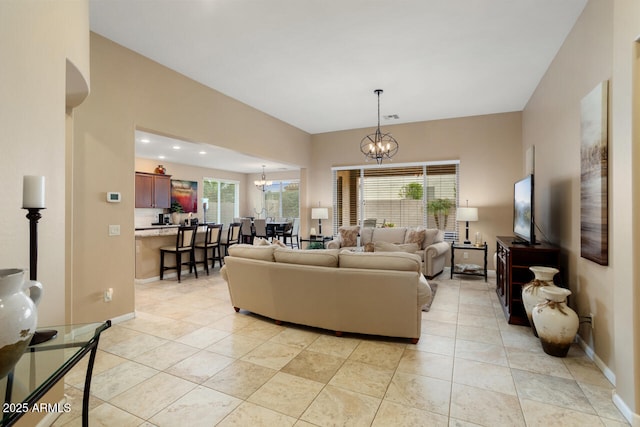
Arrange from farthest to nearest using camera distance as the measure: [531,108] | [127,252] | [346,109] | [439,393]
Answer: [346,109], [531,108], [127,252], [439,393]

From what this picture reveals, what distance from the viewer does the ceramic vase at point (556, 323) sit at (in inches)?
102

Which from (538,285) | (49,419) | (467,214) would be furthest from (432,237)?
(49,419)

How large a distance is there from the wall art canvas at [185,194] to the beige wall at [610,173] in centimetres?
907

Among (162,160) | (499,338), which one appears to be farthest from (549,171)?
(162,160)

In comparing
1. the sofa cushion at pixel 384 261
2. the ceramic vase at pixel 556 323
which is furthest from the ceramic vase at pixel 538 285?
the sofa cushion at pixel 384 261

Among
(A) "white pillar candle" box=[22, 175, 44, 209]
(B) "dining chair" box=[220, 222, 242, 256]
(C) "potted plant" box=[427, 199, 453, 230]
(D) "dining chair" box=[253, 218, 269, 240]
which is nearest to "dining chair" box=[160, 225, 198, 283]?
(B) "dining chair" box=[220, 222, 242, 256]

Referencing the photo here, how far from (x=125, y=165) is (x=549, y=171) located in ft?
16.8

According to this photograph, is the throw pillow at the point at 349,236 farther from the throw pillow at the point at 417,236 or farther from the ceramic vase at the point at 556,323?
the ceramic vase at the point at 556,323

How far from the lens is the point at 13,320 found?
99cm

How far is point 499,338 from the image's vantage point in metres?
3.07

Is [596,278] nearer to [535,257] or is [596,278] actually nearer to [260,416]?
[535,257]

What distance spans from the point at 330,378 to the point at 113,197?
299cm

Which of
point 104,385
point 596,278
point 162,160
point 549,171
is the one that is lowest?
point 104,385

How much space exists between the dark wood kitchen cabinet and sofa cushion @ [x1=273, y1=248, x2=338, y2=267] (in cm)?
648
